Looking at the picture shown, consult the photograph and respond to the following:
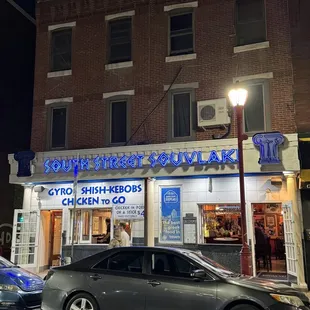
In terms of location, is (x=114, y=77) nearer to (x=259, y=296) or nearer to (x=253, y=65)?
(x=253, y=65)

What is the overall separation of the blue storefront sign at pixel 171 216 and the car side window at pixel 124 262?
20.7 ft

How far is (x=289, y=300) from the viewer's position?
6.34m

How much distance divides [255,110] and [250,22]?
10.8 feet

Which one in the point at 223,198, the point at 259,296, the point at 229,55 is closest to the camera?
the point at 259,296

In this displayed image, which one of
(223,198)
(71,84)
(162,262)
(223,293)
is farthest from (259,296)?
(71,84)

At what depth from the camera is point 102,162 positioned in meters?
14.2

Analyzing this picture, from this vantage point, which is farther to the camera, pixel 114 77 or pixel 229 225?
pixel 114 77

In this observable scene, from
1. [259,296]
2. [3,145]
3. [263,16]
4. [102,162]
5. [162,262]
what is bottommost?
[259,296]

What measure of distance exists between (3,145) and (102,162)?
23.7 ft

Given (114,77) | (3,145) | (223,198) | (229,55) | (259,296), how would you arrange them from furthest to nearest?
(3,145)
(114,77)
(229,55)
(223,198)
(259,296)

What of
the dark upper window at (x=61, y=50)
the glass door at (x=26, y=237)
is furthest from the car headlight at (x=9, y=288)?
the dark upper window at (x=61, y=50)

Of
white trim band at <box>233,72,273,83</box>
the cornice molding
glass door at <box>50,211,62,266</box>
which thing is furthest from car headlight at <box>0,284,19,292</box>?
the cornice molding

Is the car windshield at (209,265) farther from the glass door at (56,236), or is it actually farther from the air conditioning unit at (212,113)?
the glass door at (56,236)

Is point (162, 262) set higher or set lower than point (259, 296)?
higher
